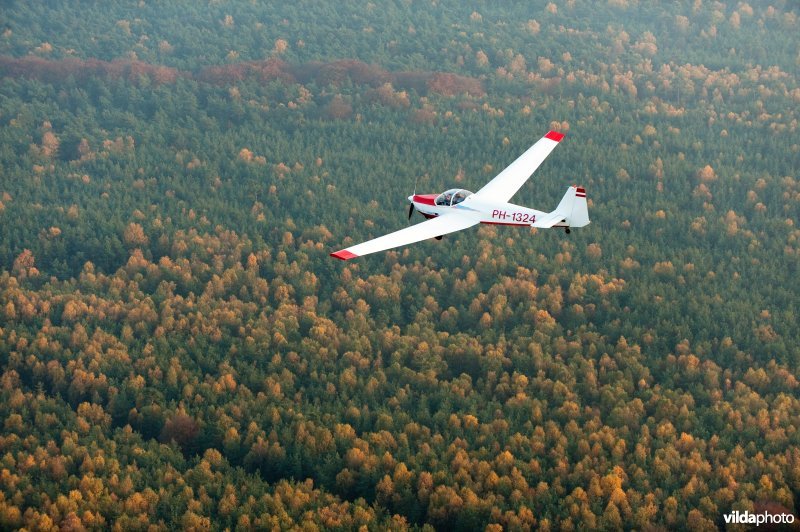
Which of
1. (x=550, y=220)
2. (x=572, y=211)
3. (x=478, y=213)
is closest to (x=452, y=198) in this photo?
(x=478, y=213)

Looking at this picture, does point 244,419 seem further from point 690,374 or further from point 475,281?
point 690,374

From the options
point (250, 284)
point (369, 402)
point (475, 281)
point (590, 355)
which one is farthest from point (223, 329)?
point (590, 355)

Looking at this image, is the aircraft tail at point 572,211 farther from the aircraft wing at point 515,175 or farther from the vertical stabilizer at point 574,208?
the aircraft wing at point 515,175

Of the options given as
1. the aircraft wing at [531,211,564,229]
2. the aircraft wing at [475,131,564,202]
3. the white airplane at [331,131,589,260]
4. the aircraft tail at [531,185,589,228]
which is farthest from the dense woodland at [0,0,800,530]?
the aircraft tail at [531,185,589,228]

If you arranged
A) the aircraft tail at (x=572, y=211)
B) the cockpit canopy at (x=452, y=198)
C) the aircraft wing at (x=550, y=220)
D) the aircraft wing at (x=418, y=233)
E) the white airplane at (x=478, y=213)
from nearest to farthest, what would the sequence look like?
the aircraft wing at (x=418, y=233), the aircraft wing at (x=550, y=220), the white airplane at (x=478, y=213), the aircraft tail at (x=572, y=211), the cockpit canopy at (x=452, y=198)

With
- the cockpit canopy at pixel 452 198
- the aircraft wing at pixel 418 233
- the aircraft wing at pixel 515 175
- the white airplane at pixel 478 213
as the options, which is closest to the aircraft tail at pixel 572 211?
the white airplane at pixel 478 213

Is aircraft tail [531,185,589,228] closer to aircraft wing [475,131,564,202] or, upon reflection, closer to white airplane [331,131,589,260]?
white airplane [331,131,589,260]
